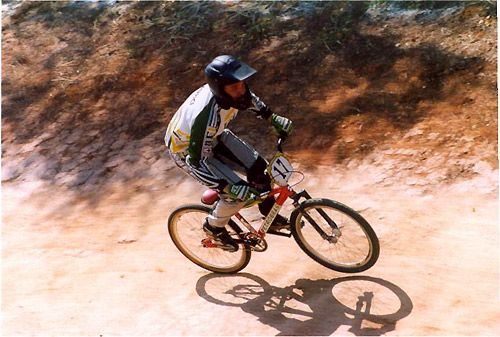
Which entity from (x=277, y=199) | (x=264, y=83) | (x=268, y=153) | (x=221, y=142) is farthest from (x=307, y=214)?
(x=264, y=83)

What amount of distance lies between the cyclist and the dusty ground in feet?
2.98

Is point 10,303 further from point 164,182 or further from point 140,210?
point 164,182

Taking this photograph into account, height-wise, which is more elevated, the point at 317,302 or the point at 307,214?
the point at 307,214

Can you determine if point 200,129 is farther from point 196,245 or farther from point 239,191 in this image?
point 196,245

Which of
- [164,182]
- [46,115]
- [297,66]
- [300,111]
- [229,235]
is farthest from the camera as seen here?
[46,115]

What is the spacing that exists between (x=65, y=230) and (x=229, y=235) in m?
2.85

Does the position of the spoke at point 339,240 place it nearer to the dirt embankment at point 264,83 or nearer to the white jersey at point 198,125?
the white jersey at point 198,125

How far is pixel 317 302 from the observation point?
545 cm

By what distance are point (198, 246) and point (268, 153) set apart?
7.70ft

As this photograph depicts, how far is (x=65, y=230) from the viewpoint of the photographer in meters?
7.77

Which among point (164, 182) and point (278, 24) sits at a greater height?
point (278, 24)

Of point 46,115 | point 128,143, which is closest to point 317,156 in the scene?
point 128,143

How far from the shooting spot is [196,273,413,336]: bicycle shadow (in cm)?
511

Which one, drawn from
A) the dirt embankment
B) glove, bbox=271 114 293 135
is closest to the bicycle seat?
glove, bbox=271 114 293 135
